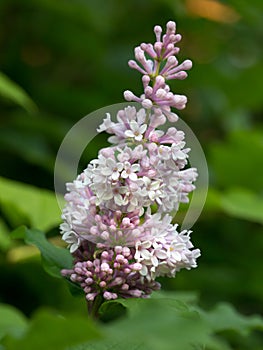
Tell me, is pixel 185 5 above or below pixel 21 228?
above

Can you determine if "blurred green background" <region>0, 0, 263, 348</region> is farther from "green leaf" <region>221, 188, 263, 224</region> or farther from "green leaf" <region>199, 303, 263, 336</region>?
"green leaf" <region>199, 303, 263, 336</region>

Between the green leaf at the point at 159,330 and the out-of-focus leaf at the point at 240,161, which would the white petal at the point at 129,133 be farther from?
the out-of-focus leaf at the point at 240,161

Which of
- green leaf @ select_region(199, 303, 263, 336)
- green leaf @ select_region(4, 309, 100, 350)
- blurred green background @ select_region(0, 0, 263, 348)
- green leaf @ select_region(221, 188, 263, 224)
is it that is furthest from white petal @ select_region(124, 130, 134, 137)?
green leaf @ select_region(221, 188, 263, 224)

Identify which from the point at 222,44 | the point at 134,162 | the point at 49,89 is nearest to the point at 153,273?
the point at 134,162

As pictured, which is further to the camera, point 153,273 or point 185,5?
point 185,5

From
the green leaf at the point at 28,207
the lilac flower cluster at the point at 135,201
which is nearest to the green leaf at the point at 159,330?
the lilac flower cluster at the point at 135,201

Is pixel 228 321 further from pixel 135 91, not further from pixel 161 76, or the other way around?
pixel 135 91

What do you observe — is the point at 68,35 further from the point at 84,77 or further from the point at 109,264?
the point at 109,264

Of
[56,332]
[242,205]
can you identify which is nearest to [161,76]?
[56,332]
